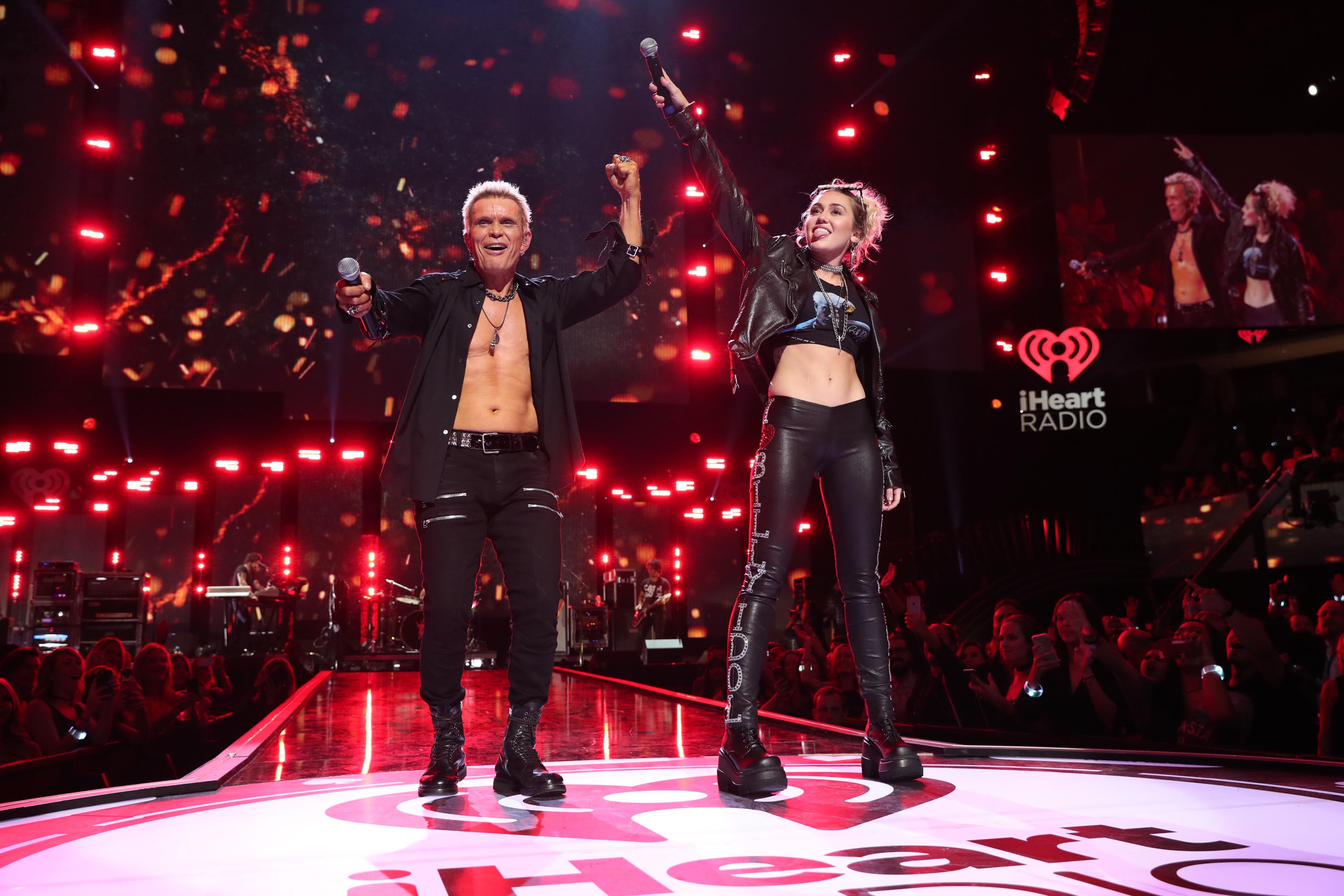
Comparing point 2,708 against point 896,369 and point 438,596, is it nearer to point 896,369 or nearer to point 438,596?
point 438,596

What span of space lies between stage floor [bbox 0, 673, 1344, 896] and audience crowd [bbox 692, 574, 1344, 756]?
70 cm

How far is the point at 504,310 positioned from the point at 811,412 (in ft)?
2.49

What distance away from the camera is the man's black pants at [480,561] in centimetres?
208

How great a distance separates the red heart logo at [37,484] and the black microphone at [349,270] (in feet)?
32.9

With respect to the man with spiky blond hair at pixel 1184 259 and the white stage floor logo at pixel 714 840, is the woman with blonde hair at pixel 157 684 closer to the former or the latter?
the white stage floor logo at pixel 714 840

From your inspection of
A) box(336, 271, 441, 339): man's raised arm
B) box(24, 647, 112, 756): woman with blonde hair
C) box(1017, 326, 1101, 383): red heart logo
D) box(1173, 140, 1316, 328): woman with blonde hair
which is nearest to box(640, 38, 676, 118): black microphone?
box(336, 271, 441, 339): man's raised arm

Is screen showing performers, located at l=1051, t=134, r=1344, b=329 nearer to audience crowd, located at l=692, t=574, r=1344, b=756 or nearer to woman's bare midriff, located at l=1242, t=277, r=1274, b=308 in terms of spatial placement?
woman's bare midriff, located at l=1242, t=277, r=1274, b=308

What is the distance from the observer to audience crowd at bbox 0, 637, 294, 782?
3414 millimetres

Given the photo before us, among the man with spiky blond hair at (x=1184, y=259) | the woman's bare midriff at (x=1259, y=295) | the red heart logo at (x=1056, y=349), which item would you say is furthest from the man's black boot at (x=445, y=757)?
the woman's bare midriff at (x=1259, y=295)

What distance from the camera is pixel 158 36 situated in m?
10.2

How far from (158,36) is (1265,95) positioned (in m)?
12.2

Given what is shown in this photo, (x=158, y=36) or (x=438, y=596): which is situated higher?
(x=158, y=36)

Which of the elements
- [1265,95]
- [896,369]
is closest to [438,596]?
[896,369]

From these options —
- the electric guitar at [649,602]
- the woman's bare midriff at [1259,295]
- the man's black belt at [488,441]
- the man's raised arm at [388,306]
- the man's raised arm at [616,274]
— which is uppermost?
the woman's bare midriff at [1259,295]
